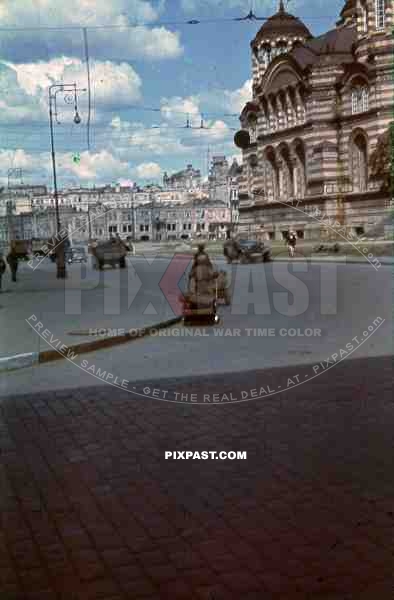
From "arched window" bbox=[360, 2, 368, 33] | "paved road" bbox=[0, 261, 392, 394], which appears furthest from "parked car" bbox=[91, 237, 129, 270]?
"paved road" bbox=[0, 261, 392, 394]

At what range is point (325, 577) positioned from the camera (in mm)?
3182

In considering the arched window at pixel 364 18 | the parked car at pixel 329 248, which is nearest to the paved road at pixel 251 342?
the parked car at pixel 329 248

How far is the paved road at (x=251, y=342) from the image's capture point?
8.20 m

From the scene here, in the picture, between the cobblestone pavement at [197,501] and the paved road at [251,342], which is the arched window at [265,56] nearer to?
the paved road at [251,342]

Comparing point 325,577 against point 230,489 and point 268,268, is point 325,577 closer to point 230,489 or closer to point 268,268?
point 230,489

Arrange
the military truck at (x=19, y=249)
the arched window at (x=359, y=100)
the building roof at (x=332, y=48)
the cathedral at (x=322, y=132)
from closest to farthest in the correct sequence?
the cathedral at (x=322, y=132)
the building roof at (x=332, y=48)
the military truck at (x=19, y=249)
the arched window at (x=359, y=100)

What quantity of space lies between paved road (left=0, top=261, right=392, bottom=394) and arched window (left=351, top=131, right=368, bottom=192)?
48.8ft

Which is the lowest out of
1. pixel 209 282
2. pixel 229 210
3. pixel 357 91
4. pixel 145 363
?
pixel 145 363

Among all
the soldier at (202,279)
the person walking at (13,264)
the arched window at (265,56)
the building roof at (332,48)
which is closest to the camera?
the soldier at (202,279)

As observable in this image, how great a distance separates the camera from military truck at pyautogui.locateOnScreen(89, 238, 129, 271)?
34156mm

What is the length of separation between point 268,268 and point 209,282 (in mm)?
14933

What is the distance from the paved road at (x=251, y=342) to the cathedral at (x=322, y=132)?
8159mm

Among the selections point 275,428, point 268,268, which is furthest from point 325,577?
point 268,268

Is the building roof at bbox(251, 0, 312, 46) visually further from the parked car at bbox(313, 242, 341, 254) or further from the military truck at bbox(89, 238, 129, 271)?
the military truck at bbox(89, 238, 129, 271)
